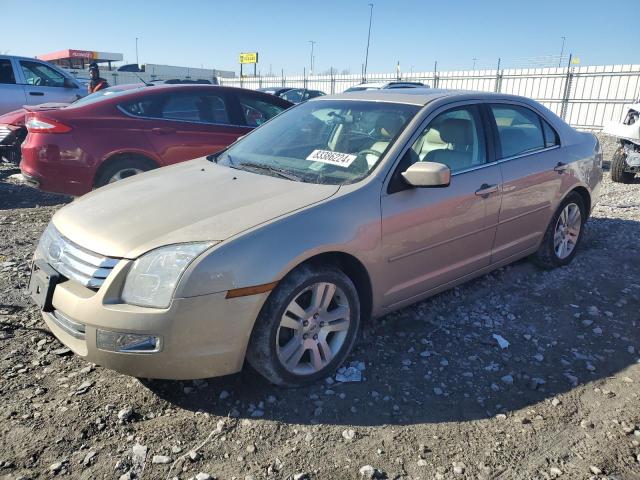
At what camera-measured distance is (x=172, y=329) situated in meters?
2.43

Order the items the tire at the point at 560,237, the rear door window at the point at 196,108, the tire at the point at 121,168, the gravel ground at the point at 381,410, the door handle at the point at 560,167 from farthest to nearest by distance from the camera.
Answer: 1. the rear door window at the point at 196,108
2. the tire at the point at 121,168
3. the tire at the point at 560,237
4. the door handle at the point at 560,167
5. the gravel ground at the point at 381,410

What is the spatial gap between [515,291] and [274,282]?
260cm

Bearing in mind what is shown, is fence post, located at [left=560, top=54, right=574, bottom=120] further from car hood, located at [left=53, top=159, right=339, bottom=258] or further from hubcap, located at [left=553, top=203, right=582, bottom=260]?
car hood, located at [left=53, top=159, right=339, bottom=258]

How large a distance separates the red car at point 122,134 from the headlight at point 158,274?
371cm

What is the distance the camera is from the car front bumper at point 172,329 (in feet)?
7.97

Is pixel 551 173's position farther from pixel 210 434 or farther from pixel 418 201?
pixel 210 434

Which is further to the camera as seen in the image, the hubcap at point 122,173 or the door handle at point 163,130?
the door handle at point 163,130

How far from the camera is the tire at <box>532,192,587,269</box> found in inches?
184

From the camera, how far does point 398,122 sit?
3.49 meters

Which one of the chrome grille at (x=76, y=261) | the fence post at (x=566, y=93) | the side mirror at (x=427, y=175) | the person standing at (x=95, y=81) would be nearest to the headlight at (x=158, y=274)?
the chrome grille at (x=76, y=261)

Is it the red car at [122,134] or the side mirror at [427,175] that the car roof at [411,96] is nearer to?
the side mirror at [427,175]

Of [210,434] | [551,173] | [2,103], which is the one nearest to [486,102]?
[551,173]

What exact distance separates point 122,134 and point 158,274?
12.7ft

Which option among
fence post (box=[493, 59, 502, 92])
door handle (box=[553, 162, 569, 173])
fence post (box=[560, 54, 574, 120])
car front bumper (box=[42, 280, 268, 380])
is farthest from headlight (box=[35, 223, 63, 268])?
fence post (box=[493, 59, 502, 92])
